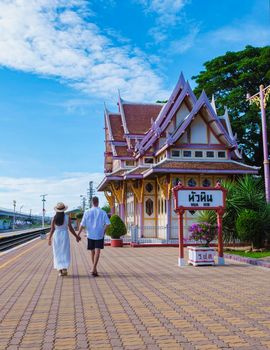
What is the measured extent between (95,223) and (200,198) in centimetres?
375

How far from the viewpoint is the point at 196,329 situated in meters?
5.01

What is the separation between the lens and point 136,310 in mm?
6105

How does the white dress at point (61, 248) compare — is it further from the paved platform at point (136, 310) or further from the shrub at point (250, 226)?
the shrub at point (250, 226)

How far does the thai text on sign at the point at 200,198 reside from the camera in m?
12.5

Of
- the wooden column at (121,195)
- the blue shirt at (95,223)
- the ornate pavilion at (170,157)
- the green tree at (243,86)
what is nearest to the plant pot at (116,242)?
the ornate pavilion at (170,157)

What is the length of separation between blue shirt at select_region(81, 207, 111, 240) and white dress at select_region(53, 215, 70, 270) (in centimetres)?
54

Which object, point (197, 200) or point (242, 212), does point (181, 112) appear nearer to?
point (242, 212)

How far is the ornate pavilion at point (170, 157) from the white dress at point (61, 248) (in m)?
12.2

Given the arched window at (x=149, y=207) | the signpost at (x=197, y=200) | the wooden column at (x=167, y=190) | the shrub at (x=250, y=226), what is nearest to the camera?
the signpost at (x=197, y=200)

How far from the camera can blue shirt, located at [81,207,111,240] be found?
10.2 meters

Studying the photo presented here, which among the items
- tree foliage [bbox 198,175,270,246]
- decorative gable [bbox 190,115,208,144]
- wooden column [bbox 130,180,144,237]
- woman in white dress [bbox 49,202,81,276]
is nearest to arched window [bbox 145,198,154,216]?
wooden column [bbox 130,180,144,237]

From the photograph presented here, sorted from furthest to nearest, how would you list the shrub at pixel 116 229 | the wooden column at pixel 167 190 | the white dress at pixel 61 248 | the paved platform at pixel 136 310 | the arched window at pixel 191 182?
1. the arched window at pixel 191 182
2. the wooden column at pixel 167 190
3. the shrub at pixel 116 229
4. the white dress at pixel 61 248
5. the paved platform at pixel 136 310

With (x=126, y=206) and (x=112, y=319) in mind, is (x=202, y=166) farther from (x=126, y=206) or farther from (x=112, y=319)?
(x=112, y=319)

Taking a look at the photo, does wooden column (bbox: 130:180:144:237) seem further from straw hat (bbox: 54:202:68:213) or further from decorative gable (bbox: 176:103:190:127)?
straw hat (bbox: 54:202:68:213)
